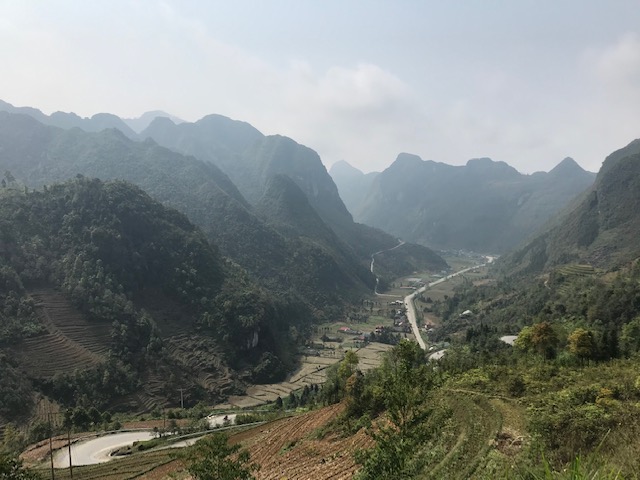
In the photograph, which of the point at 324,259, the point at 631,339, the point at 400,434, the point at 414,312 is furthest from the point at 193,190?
the point at 400,434

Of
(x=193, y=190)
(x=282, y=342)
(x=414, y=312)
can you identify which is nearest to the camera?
(x=282, y=342)

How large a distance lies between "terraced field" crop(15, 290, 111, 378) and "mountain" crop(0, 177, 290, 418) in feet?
0.54

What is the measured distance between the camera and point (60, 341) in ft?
219

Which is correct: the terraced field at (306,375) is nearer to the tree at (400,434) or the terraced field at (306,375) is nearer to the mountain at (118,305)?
the mountain at (118,305)

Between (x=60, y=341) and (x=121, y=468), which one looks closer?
(x=121, y=468)

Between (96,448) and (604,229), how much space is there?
Result: 149 metres

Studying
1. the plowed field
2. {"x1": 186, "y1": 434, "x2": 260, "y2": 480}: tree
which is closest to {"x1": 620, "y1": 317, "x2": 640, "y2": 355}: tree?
the plowed field

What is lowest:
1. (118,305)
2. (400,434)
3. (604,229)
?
(118,305)

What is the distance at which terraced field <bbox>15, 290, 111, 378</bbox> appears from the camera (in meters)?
61.3

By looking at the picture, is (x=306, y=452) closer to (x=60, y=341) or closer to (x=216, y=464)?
(x=216, y=464)

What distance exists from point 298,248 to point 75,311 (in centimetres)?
9608

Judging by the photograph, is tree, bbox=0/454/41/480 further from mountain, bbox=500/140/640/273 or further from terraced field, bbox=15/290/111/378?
mountain, bbox=500/140/640/273

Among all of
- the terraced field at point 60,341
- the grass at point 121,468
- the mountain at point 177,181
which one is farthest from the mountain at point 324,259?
the grass at point 121,468

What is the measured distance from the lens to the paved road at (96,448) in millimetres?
42562
